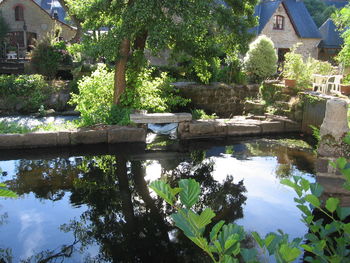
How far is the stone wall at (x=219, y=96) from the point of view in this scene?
13.6 m

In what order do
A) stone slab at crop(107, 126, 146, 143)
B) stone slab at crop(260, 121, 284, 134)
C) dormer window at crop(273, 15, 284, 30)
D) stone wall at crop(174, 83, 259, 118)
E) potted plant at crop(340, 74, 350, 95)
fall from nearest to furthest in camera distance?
stone slab at crop(107, 126, 146, 143)
stone slab at crop(260, 121, 284, 134)
potted plant at crop(340, 74, 350, 95)
stone wall at crop(174, 83, 259, 118)
dormer window at crop(273, 15, 284, 30)

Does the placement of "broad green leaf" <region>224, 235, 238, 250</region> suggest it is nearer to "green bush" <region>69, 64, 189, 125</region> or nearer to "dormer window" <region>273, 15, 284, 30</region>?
"green bush" <region>69, 64, 189, 125</region>

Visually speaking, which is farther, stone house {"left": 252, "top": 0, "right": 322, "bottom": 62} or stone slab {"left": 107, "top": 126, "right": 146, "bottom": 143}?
stone house {"left": 252, "top": 0, "right": 322, "bottom": 62}

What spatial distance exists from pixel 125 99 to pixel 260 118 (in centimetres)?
396

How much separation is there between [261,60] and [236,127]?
574cm

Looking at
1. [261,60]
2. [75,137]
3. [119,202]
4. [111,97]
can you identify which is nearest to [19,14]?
[261,60]

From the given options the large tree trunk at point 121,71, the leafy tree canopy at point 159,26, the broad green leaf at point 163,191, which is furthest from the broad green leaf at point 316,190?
the large tree trunk at point 121,71

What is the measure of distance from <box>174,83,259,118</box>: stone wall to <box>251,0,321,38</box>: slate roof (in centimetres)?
1349

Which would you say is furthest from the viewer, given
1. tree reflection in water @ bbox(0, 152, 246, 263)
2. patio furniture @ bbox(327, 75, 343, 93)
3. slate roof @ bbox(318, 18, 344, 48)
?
slate roof @ bbox(318, 18, 344, 48)

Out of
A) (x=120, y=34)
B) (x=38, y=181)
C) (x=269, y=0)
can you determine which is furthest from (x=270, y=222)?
(x=269, y=0)

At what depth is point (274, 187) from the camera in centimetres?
631

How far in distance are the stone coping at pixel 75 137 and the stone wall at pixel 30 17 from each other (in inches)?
876

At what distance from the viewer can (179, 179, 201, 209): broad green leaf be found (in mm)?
1272

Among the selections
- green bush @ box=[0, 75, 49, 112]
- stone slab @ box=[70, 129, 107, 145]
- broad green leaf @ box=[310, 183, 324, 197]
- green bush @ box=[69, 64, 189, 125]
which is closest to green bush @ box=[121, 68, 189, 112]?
green bush @ box=[69, 64, 189, 125]
